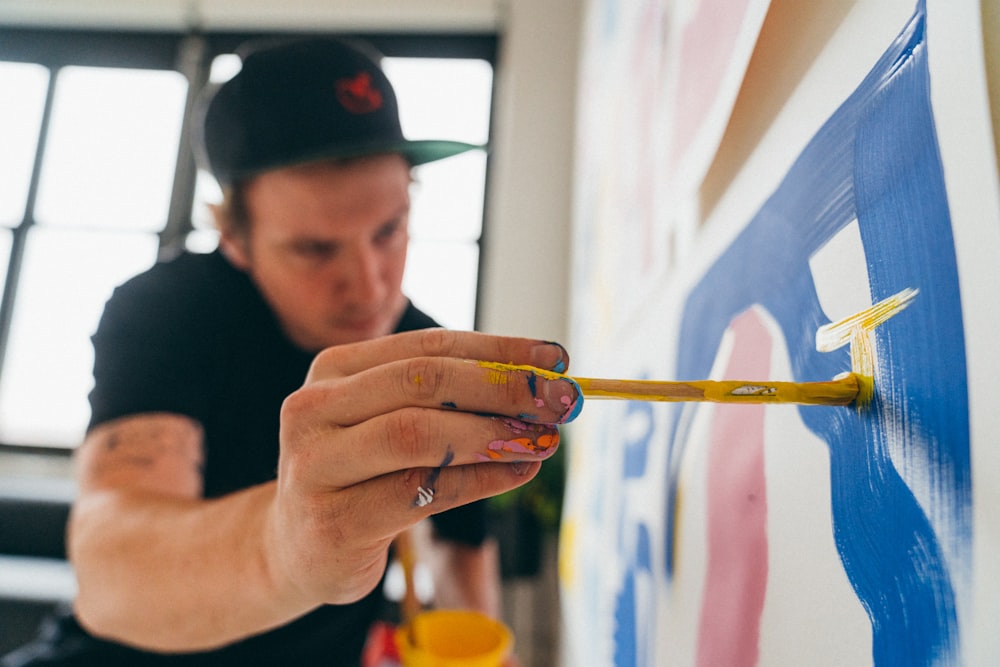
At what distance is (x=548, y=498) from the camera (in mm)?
1802

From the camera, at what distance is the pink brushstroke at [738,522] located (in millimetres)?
292

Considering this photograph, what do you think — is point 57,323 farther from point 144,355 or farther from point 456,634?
point 456,634

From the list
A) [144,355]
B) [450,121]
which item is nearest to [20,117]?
[450,121]

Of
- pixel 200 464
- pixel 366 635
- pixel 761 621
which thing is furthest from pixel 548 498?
Result: pixel 761 621

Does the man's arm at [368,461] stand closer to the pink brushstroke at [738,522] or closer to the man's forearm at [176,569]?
the man's forearm at [176,569]

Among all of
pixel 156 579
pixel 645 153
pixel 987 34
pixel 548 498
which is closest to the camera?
pixel 987 34

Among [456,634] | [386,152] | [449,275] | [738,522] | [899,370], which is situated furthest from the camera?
[449,275]

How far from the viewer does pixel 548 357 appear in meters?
0.26

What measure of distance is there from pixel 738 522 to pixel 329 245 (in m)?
0.57

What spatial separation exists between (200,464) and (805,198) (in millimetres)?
679

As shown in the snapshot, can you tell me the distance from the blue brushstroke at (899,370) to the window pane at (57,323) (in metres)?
2.93

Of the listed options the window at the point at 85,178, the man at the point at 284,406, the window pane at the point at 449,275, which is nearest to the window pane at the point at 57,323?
the window at the point at 85,178

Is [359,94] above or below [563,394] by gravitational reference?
above

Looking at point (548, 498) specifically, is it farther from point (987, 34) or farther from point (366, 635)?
point (987, 34)
